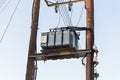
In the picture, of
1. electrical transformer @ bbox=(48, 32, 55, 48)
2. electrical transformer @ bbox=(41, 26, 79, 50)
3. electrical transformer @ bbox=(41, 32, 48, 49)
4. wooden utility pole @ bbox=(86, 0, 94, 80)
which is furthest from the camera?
electrical transformer @ bbox=(41, 32, 48, 49)

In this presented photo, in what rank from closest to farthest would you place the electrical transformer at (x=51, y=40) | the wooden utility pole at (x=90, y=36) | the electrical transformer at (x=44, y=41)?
the wooden utility pole at (x=90, y=36) → the electrical transformer at (x=51, y=40) → the electrical transformer at (x=44, y=41)

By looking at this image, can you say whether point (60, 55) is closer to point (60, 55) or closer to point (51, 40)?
point (60, 55)

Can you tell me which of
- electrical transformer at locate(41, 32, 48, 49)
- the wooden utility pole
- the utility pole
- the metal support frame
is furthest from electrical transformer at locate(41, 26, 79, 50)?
the wooden utility pole

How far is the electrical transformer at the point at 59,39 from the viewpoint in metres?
24.0

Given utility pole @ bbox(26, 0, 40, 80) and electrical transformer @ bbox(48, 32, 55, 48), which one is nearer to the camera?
utility pole @ bbox(26, 0, 40, 80)

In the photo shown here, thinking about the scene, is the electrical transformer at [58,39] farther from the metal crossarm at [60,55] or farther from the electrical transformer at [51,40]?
the metal crossarm at [60,55]

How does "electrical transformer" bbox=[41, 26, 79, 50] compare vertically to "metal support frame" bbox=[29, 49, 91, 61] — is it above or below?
above

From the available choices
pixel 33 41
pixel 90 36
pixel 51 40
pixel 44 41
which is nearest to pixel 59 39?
pixel 51 40

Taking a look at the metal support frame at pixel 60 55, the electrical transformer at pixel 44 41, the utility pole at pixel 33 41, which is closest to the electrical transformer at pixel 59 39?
the electrical transformer at pixel 44 41

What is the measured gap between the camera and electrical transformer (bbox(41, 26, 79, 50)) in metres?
24.0

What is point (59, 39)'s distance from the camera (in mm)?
24141

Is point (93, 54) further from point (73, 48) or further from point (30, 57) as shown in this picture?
point (30, 57)

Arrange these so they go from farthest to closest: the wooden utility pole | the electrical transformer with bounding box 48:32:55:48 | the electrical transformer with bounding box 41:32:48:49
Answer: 1. the electrical transformer with bounding box 41:32:48:49
2. the electrical transformer with bounding box 48:32:55:48
3. the wooden utility pole

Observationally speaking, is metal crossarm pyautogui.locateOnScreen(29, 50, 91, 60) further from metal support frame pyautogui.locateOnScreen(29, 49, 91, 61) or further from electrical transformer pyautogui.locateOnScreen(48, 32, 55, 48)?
electrical transformer pyautogui.locateOnScreen(48, 32, 55, 48)
